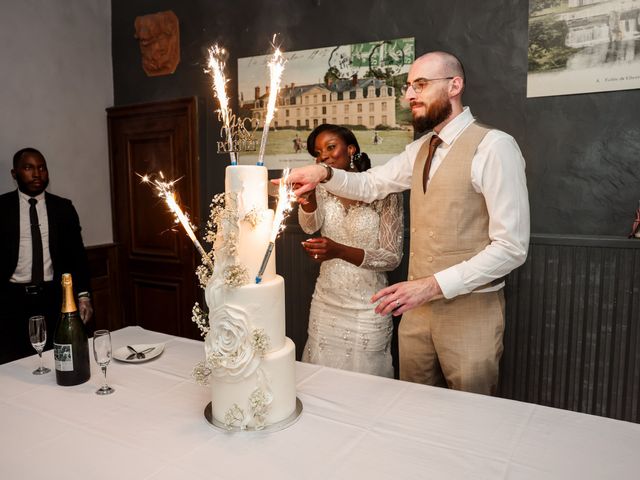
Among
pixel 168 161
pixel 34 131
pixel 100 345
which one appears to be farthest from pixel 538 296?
pixel 34 131

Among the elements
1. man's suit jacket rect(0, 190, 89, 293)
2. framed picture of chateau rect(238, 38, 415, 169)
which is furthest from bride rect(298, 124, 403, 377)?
man's suit jacket rect(0, 190, 89, 293)

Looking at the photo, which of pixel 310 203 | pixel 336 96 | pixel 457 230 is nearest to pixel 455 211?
pixel 457 230

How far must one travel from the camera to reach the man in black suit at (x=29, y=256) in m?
3.14

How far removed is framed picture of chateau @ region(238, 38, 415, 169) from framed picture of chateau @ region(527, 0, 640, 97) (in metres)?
0.70

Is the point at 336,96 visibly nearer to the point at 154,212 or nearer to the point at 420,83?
the point at 420,83

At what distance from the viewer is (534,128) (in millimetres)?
2738

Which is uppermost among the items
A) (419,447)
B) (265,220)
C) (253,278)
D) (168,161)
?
(168,161)

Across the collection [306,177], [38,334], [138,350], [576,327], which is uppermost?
[306,177]

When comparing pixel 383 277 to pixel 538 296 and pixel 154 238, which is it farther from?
pixel 154 238

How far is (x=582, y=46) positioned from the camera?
2596 millimetres

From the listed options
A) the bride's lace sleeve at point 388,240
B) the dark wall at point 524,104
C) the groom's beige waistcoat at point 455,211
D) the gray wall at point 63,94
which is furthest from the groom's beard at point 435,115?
the gray wall at point 63,94

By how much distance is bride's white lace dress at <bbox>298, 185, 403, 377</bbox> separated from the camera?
2.43 m

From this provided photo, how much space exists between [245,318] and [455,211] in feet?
3.38

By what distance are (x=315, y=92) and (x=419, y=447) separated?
257 cm
